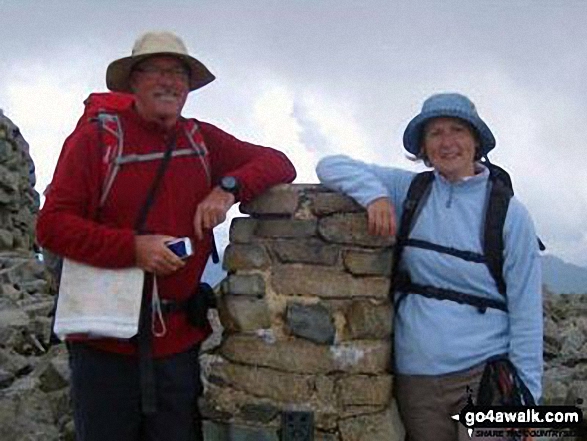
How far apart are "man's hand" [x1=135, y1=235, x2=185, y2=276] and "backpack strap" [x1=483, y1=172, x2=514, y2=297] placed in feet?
5.69

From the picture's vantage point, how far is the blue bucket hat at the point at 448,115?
442 centimetres

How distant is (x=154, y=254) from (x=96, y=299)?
0.41 metres

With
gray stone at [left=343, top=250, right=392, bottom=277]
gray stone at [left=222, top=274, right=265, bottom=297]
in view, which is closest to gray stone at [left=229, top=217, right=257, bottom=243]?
gray stone at [left=222, top=274, right=265, bottom=297]

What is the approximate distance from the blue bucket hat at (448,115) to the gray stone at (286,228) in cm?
80

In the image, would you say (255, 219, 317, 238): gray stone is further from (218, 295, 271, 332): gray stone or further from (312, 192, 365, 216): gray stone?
(218, 295, 271, 332): gray stone

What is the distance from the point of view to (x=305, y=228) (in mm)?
4848

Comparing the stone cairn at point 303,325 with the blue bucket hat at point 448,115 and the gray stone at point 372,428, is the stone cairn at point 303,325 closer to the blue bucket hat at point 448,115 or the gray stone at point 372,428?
the gray stone at point 372,428

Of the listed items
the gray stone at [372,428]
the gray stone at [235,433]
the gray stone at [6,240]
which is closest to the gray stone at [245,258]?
the gray stone at [235,433]

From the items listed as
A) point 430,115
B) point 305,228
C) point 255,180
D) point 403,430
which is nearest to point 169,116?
point 255,180

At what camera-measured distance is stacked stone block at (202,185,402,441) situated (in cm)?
474

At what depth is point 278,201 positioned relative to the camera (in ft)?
16.1

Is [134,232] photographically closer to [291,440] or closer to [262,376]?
[262,376]

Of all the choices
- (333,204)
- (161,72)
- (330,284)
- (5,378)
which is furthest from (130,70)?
(5,378)

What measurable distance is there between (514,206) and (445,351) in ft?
3.00
